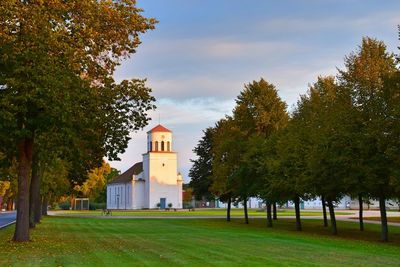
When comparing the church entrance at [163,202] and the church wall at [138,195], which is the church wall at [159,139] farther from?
the church entrance at [163,202]

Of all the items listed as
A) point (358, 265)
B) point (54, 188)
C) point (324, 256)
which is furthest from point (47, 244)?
point (54, 188)

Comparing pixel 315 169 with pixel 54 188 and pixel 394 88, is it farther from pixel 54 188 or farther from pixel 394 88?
pixel 54 188

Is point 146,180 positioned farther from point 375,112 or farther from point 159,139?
point 375,112

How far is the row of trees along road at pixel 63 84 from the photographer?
65.3ft

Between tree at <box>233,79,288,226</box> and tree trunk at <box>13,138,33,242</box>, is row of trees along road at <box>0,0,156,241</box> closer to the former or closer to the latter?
tree trunk at <box>13,138,33,242</box>

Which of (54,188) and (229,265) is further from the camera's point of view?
(54,188)

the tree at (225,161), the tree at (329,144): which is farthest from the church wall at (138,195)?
the tree at (329,144)

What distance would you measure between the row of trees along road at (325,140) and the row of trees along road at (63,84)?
33.5ft

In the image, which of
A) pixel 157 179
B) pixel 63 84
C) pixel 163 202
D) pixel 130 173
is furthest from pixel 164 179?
pixel 63 84

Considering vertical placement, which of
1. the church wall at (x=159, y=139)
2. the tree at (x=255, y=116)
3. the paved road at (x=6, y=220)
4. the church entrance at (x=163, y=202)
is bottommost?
the paved road at (x=6, y=220)

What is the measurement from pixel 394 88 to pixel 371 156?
3418mm

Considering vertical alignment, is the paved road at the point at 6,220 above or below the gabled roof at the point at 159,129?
below

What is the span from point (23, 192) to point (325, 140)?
15.6 meters

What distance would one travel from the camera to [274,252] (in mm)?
18859
